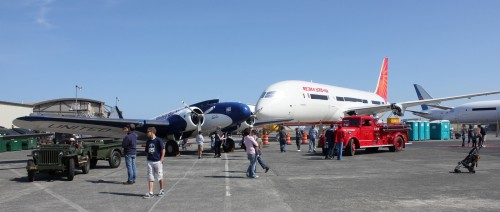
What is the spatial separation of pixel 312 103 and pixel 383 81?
23226 mm

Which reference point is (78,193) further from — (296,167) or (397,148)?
(397,148)

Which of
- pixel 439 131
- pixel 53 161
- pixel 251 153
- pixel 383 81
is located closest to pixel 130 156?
pixel 53 161

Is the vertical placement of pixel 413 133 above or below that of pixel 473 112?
below

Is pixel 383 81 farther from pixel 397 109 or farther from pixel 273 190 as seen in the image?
pixel 273 190

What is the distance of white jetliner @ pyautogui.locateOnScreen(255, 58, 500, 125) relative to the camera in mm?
32594

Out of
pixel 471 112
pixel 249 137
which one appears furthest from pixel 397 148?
pixel 471 112

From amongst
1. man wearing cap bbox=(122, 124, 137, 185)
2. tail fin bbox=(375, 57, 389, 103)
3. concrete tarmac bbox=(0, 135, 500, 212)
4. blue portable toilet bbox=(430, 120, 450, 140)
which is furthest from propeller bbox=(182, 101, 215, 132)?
tail fin bbox=(375, 57, 389, 103)

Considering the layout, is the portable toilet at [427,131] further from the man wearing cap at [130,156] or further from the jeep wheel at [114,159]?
the man wearing cap at [130,156]

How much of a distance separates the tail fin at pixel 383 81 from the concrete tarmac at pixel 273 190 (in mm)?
39821

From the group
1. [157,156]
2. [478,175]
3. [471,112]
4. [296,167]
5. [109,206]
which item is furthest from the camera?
[471,112]

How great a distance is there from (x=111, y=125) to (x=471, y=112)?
7536 centimetres

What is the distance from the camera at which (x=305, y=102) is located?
35.2 metres

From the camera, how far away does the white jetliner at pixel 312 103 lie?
32.6 metres

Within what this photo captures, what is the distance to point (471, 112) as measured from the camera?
263 ft
